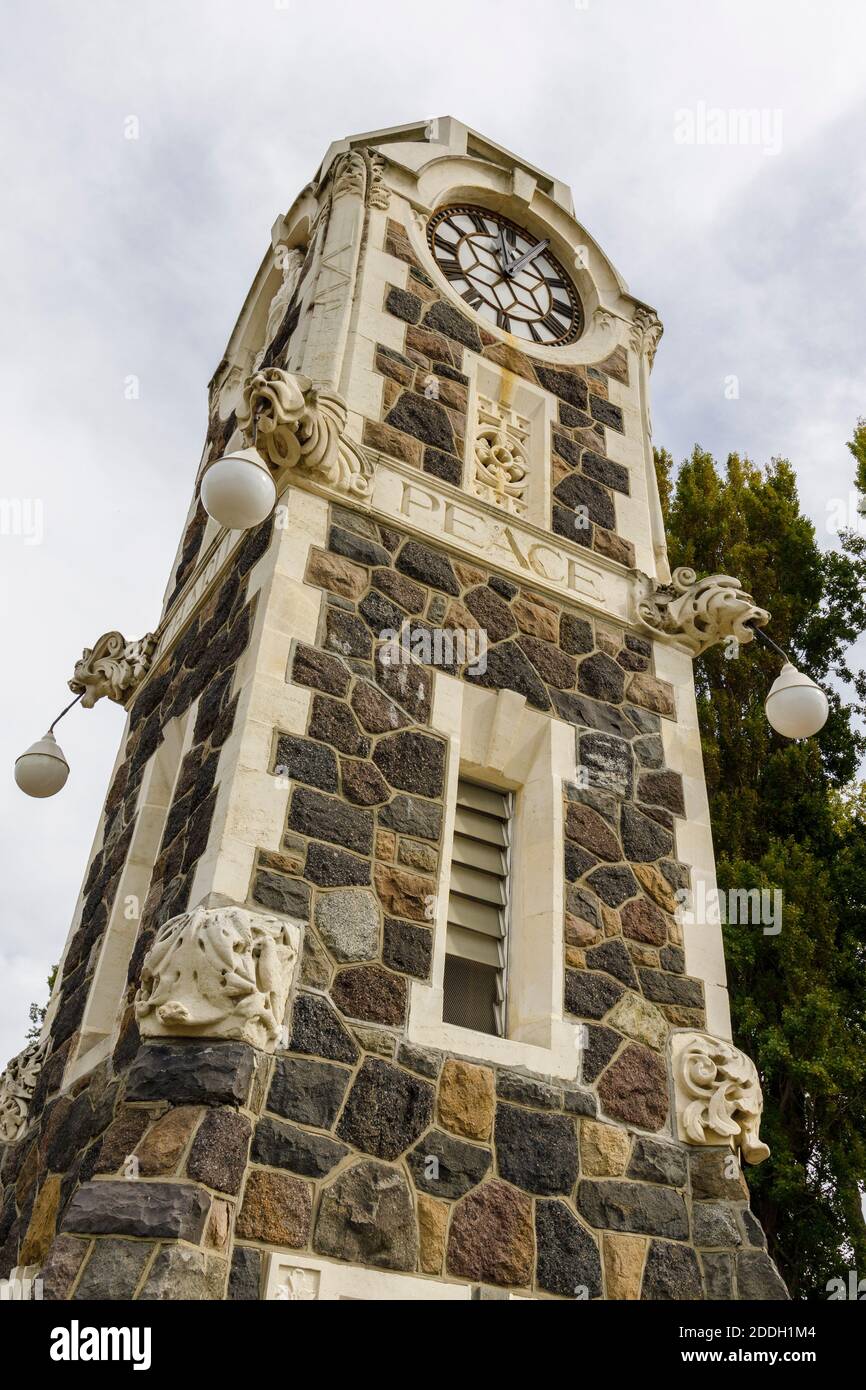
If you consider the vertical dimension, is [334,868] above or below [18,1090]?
above

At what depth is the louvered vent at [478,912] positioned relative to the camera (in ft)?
17.6

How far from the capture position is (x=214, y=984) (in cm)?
425

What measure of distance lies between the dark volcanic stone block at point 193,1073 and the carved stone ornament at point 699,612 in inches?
145

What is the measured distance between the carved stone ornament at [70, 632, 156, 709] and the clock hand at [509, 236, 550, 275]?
11.9ft

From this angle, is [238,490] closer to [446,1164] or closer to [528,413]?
[446,1164]

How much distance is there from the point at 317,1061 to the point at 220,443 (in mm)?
5643

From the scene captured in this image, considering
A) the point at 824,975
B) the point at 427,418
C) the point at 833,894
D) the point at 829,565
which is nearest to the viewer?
the point at 427,418

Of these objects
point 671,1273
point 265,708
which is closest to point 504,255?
point 265,708

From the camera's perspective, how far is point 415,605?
5.93 metres

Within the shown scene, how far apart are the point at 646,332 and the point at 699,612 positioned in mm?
2844
